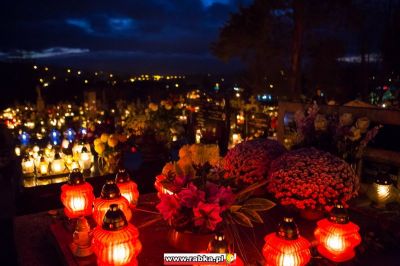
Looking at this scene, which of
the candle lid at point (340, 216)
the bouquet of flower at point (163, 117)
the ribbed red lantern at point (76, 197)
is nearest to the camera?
the candle lid at point (340, 216)

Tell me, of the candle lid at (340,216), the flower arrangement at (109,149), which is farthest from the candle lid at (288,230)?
the flower arrangement at (109,149)

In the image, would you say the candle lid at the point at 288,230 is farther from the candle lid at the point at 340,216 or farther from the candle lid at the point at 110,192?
the candle lid at the point at 110,192

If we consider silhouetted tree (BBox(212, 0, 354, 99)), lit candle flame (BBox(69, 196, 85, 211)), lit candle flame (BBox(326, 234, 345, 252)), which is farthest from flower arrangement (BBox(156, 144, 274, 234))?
silhouetted tree (BBox(212, 0, 354, 99))

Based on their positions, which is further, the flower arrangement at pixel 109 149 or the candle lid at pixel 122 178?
the flower arrangement at pixel 109 149

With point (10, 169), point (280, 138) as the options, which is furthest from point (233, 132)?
point (10, 169)

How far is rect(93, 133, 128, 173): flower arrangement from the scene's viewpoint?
5.11 metres

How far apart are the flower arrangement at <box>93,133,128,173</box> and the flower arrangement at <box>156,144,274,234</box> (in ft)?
7.46

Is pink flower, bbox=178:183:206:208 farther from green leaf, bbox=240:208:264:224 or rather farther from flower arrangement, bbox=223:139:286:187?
flower arrangement, bbox=223:139:286:187

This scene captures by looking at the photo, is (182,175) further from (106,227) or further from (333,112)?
(333,112)

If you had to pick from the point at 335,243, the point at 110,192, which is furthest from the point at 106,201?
the point at 335,243

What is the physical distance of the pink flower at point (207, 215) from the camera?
2.39 metres

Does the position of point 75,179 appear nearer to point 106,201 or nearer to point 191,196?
point 106,201

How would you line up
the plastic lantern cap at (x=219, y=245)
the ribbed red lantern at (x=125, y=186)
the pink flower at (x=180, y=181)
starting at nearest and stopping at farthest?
the plastic lantern cap at (x=219, y=245)
the pink flower at (x=180, y=181)
the ribbed red lantern at (x=125, y=186)

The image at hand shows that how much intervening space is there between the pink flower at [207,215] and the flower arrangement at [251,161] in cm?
125
